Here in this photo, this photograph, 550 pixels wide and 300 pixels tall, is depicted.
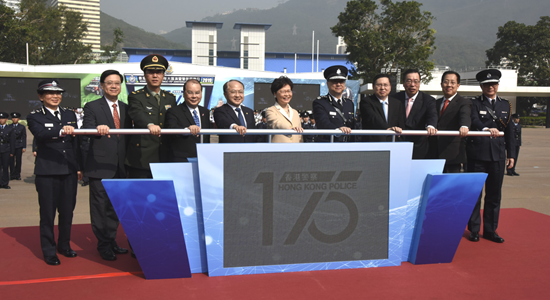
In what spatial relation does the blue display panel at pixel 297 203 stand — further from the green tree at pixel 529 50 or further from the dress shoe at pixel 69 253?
the green tree at pixel 529 50

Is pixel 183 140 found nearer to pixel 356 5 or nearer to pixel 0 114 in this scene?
pixel 0 114

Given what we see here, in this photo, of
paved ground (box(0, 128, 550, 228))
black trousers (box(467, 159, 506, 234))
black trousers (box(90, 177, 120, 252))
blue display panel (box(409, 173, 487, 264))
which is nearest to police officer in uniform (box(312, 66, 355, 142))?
blue display panel (box(409, 173, 487, 264))

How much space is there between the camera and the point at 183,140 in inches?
146

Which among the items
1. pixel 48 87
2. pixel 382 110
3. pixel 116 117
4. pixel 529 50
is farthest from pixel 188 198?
pixel 529 50

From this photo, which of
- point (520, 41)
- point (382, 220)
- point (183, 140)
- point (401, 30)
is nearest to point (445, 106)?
point (382, 220)

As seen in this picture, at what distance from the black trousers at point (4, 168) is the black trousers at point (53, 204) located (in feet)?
17.4

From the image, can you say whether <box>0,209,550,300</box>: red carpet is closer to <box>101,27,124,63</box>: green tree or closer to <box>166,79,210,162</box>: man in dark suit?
<box>166,79,210,162</box>: man in dark suit

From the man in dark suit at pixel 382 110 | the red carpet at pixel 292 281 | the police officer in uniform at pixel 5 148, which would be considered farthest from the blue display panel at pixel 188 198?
the police officer in uniform at pixel 5 148

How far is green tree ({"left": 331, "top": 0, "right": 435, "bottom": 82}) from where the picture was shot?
32.9 metres

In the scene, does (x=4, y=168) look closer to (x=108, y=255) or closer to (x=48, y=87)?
(x=48, y=87)

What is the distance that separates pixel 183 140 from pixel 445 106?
9.13 ft

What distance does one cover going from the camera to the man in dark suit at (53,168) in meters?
3.45

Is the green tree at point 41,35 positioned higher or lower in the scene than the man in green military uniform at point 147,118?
higher

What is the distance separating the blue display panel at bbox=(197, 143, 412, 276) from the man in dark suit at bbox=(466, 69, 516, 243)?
1.53 m
